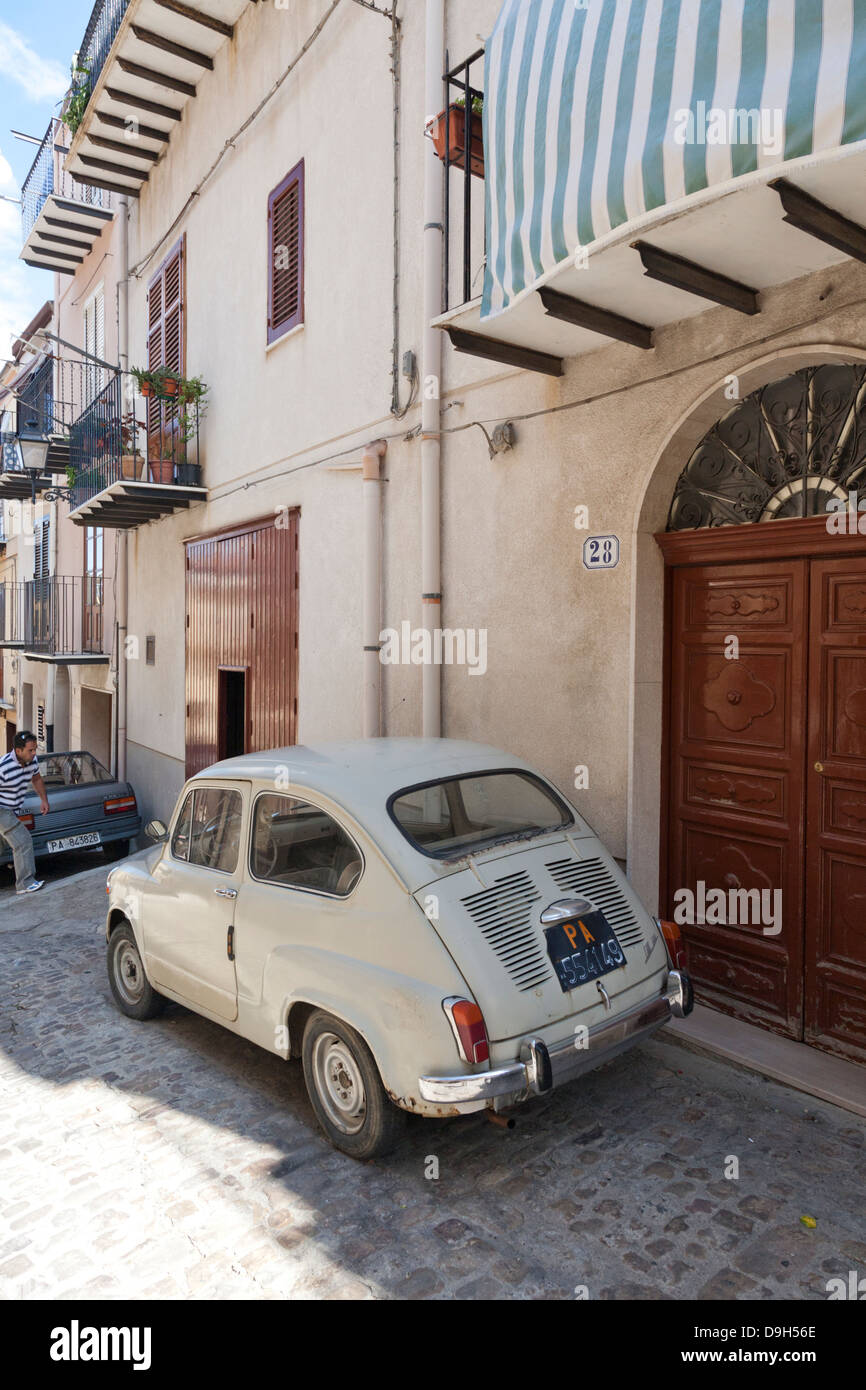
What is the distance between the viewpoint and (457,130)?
5.61m

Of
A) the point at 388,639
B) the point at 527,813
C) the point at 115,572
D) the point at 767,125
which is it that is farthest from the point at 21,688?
the point at 767,125

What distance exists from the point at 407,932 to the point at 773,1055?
230 cm

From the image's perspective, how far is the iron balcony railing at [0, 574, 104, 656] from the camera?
54.3ft

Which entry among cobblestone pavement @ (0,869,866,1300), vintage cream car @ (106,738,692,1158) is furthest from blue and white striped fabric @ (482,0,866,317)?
cobblestone pavement @ (0,869,866,1300)

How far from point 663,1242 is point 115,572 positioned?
14.3 metres

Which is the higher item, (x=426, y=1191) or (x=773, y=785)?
(x=773, y=785)

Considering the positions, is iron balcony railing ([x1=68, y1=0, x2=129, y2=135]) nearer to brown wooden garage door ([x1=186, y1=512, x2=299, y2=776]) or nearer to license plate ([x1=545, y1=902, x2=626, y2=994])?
brown wooden garage door ([x1=186, y1=512, x2=299, y2=776])

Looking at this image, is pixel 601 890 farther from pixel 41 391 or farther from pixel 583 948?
pixel 41 391

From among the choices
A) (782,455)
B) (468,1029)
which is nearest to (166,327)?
(782,455)

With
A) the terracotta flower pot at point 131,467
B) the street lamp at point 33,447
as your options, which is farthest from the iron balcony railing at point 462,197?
the street lamp at point 33,447

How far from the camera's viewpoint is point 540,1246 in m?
3.18

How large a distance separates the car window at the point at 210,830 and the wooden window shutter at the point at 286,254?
5968 millimetres

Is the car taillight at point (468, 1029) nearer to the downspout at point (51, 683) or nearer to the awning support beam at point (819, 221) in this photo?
the awning support beam at point (819, 221)
